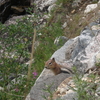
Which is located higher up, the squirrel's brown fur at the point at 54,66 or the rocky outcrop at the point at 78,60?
the rocky outcrop at the point at 78,60

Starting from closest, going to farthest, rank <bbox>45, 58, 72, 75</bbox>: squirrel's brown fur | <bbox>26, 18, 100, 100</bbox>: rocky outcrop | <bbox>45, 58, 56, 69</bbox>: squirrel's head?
<bbox>26, 18, 100, 100</bbox>: rocky outcrop
<bbox>45, 58, 72, 75</bbox>: squirrel's brown fur
<bbox>45, 58, 56, 69</bbox>: squirrel's head

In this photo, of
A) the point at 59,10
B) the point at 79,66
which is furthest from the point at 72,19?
the point at 79,66

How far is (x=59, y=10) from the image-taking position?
425 inches

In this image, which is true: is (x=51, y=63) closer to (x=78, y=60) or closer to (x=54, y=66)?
(x=54, y=66)

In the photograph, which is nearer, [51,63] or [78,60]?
[78,60]

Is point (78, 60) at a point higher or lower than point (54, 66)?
higher

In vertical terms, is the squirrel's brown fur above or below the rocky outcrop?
below

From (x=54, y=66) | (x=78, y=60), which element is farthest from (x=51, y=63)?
(x=78, y=60)

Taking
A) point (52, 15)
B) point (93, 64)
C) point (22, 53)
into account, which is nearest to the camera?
point (93, 64)

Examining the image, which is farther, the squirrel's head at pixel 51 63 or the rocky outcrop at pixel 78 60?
the squirrel's head at pixel 51 63

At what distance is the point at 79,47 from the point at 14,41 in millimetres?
1697

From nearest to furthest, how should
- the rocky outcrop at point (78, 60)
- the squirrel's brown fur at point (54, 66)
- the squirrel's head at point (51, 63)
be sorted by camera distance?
1. the rocky outcrop at point (78, 60)
2. the squirrel's brown fur at point (54, 66)
3. the squirrel's head at point (51, 63)

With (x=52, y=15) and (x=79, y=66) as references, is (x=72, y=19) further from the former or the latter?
(x=79, y=66)

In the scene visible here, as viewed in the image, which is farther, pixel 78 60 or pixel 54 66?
pixel 54 66
